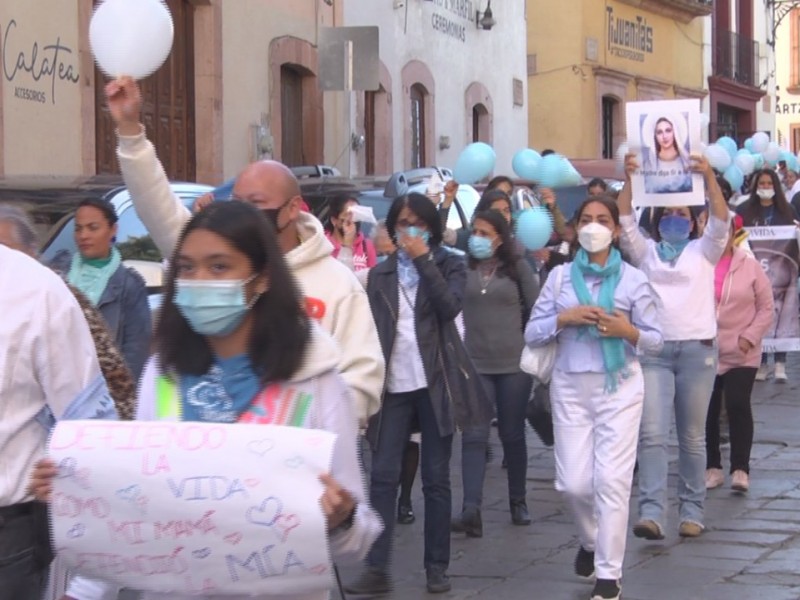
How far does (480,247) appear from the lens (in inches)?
363

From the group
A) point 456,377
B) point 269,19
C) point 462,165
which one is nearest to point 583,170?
point 269,19

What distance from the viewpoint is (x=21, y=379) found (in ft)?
13.6

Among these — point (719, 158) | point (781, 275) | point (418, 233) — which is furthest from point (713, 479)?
point (719, 158)

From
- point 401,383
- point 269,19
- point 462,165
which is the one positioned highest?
point 269,19

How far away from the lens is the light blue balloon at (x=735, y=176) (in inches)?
722

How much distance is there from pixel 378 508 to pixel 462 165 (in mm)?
8208

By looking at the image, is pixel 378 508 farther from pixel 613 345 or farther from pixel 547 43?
pixel 547 43

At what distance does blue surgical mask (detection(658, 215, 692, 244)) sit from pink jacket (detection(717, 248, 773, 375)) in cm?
136

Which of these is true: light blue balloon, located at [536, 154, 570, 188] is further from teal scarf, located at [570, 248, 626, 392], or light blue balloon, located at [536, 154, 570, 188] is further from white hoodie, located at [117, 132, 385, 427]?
white hoodie, located at [117, 132, 385, 427]

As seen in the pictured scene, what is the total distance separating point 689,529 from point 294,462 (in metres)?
5.82

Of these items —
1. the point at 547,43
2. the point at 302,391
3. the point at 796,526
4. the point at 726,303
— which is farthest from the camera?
the point at 547,43

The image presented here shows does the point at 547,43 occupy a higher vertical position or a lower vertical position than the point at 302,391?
higher

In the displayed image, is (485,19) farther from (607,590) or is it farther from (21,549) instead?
(21,549)

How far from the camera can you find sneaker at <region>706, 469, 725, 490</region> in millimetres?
10398
